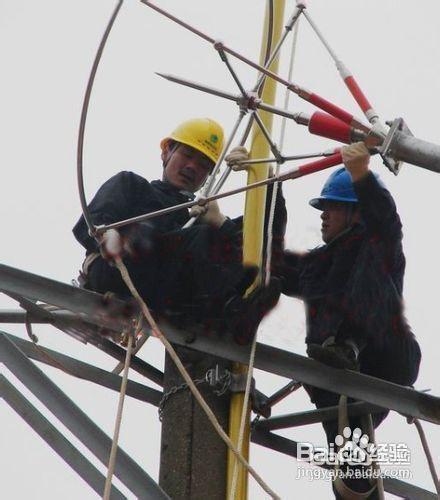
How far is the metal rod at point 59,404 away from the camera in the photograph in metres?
6.31

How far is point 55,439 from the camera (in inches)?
254

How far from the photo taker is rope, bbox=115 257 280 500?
595 cm

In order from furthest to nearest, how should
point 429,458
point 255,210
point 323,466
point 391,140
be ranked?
point 323,466 < point 429,458 < point 255,210 < point 391,140

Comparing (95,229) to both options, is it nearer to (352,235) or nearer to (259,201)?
(259,201)

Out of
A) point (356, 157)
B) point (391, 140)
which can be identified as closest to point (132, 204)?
point (356, 157)

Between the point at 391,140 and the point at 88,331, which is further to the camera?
the point at 88,331

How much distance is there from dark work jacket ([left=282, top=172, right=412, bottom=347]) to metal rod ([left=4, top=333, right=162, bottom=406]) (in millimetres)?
891

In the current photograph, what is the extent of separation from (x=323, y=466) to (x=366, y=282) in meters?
1.33

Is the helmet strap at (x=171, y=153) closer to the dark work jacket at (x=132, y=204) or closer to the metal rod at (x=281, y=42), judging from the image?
the dark work jacket at (x=132, y=204)

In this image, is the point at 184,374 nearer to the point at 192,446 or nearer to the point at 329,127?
the point at 192,446

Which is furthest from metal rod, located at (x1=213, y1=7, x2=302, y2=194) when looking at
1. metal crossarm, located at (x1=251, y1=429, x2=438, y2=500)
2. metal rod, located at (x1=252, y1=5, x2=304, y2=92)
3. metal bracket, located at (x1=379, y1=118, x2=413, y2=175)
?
metal bracket, located at (x1=379, y1=118, x2=413, y2=175)

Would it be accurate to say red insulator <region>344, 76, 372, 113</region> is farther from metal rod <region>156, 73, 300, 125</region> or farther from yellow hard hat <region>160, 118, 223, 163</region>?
yellow hard hat <region>160, 118, 223, 163</region>

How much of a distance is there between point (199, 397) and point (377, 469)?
137cm

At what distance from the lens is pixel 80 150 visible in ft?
21.0
